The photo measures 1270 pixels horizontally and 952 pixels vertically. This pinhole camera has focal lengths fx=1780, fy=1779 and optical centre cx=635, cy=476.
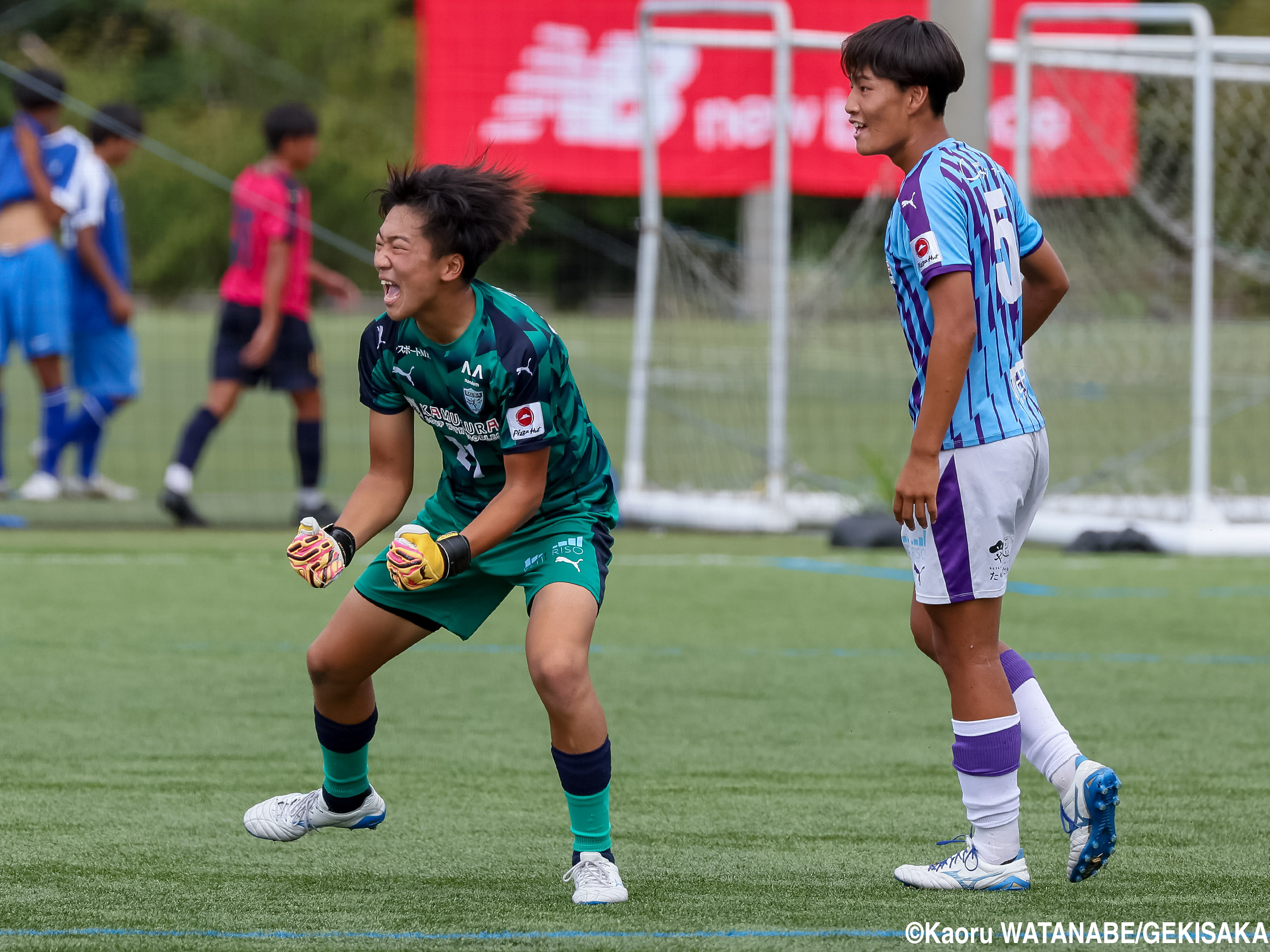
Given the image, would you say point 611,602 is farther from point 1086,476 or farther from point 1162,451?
point 1162,451

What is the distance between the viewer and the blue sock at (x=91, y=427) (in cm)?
1067

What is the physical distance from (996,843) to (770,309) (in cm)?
704

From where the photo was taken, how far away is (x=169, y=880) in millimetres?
3793

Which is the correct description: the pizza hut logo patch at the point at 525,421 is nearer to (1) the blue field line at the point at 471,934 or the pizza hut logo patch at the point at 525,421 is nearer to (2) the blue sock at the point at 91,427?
(1) the blue field line at the point at 471,934

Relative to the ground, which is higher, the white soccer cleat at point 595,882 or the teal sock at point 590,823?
the teal sock at point 590,823

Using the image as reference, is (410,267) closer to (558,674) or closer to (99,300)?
(558,674)

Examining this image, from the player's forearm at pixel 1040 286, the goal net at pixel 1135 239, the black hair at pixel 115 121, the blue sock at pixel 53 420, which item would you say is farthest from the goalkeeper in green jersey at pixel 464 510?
the black hair at pixel 115 121

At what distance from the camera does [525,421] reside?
150 inches

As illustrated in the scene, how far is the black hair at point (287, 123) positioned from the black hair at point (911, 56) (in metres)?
6.31

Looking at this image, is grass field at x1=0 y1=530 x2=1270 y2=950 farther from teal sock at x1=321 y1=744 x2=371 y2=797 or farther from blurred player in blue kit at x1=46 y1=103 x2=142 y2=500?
blurred player in blue kit at x1=46 y1=103 x2=142 y2=500

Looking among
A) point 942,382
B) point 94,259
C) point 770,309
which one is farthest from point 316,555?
point 94,259

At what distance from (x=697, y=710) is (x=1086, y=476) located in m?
6.05

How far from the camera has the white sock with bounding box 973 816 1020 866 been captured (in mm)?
3768

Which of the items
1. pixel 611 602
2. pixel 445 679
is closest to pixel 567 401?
pixel 445 679
